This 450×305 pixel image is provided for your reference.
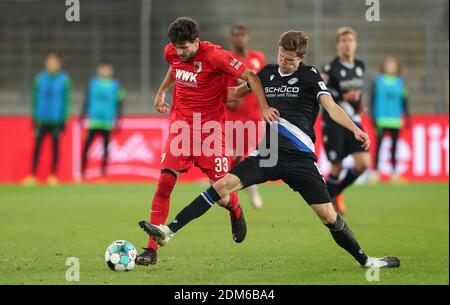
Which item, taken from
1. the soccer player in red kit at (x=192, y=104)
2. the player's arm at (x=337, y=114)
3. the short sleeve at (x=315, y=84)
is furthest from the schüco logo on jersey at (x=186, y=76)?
the player's arm at (x=337, y=114)

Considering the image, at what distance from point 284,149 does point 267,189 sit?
32.7ft

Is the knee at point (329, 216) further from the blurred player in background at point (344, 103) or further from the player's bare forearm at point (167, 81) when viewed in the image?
the blurred player in background at point (344, 103)

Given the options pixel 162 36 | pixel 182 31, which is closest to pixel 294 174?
pixel 182 31

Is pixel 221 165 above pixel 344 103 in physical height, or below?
below

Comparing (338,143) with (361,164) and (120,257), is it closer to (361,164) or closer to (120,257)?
(361,164)

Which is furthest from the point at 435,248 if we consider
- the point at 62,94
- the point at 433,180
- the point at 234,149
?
the point at 62,94

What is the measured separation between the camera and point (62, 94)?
63.7 feet

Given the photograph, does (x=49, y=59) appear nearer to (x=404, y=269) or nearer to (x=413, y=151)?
(x=413, y=151)

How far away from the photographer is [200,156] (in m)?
8.68

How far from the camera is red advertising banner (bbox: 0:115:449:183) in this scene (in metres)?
18.9

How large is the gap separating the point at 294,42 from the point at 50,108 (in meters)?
12.1

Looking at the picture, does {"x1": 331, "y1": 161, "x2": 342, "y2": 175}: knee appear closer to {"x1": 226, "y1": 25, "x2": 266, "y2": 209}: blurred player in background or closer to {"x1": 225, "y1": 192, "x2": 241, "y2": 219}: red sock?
{"x1": 226, "y1": 25, "x2": 266, "y2": 209}: blurred player in background

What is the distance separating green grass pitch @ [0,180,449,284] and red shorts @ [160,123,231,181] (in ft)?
2.76

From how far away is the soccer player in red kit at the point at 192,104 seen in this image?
822 cm
